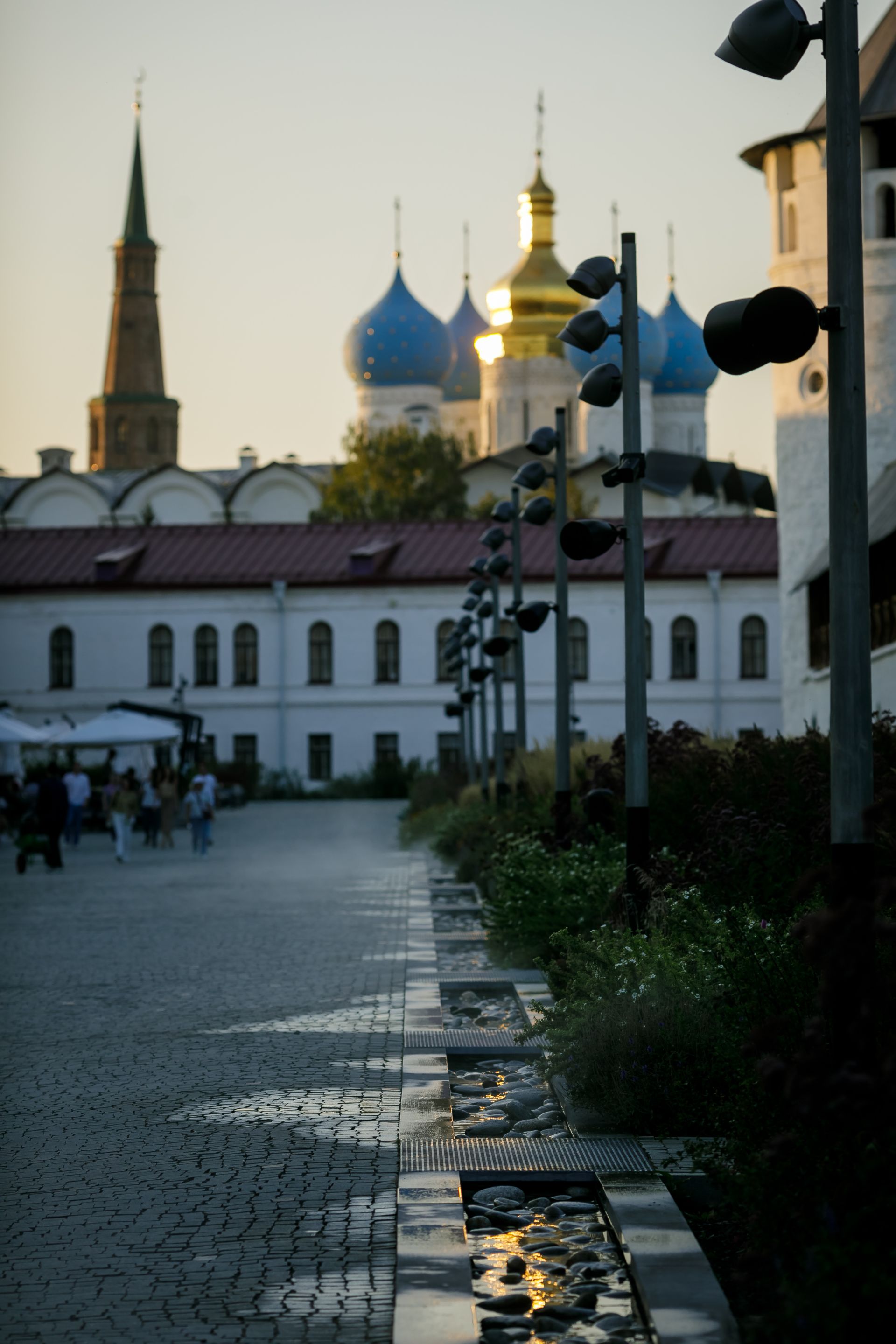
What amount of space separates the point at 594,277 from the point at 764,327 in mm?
6692

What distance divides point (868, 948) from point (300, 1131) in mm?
3770

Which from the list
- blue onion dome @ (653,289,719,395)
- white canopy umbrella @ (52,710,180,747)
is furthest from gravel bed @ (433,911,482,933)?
blue onion dome @ (653,289,719,395)

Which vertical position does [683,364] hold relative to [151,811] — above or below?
above

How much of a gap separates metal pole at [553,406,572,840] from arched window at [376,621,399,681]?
150ft

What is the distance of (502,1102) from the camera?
9.34 meters

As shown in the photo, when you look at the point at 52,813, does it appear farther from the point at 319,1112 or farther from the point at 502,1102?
the point at 319,1112

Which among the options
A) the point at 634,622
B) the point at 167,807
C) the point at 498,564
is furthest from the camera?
the point at 167,807

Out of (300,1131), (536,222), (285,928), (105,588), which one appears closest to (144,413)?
(536,222)

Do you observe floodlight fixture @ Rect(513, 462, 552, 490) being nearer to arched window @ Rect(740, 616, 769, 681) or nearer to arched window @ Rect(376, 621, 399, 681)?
arched window @ Rect(740, 616, 769, 681)

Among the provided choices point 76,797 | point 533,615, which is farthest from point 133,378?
point 533,615

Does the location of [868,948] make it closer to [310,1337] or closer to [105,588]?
[310,1337]

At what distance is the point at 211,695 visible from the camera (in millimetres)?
67125

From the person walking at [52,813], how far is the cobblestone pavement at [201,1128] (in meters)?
8.62

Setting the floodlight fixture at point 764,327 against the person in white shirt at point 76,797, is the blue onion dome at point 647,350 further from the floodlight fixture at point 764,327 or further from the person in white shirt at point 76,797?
the floodlight fixture at point 764,327
